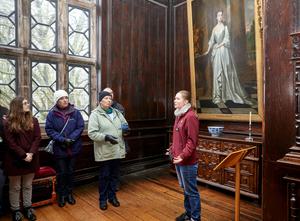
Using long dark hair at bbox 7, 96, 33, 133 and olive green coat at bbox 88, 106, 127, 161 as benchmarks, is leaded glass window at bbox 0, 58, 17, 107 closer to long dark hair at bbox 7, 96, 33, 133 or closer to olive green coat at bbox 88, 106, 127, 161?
long dark hair at bbox 7, 96, 33, 133

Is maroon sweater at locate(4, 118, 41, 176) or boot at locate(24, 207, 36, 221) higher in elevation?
maroon sweater at locate(4, 118, 41, 176)

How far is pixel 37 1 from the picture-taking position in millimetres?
3922

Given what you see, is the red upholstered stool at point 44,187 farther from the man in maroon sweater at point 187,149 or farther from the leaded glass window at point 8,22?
the leaded glass window at point 8,22

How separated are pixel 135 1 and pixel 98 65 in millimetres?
1457

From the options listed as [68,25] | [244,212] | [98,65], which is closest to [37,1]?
[68,25]

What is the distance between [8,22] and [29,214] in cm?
255

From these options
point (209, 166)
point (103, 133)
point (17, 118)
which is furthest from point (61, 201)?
point (209, 166)

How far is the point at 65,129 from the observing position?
337cm

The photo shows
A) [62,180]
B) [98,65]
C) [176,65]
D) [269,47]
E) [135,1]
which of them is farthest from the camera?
[176,65]

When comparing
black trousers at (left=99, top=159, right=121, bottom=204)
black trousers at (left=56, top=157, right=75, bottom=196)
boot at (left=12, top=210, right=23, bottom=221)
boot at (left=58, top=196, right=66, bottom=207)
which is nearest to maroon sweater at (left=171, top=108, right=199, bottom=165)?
black trousers at (left=99, top=159, right=121, bottom=204)

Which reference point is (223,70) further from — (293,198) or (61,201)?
(61,201)

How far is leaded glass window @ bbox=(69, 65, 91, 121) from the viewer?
170 inches

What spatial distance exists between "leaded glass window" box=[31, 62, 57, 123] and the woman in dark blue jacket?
2.35ft

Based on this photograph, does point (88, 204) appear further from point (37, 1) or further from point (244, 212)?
point (37, 1)
